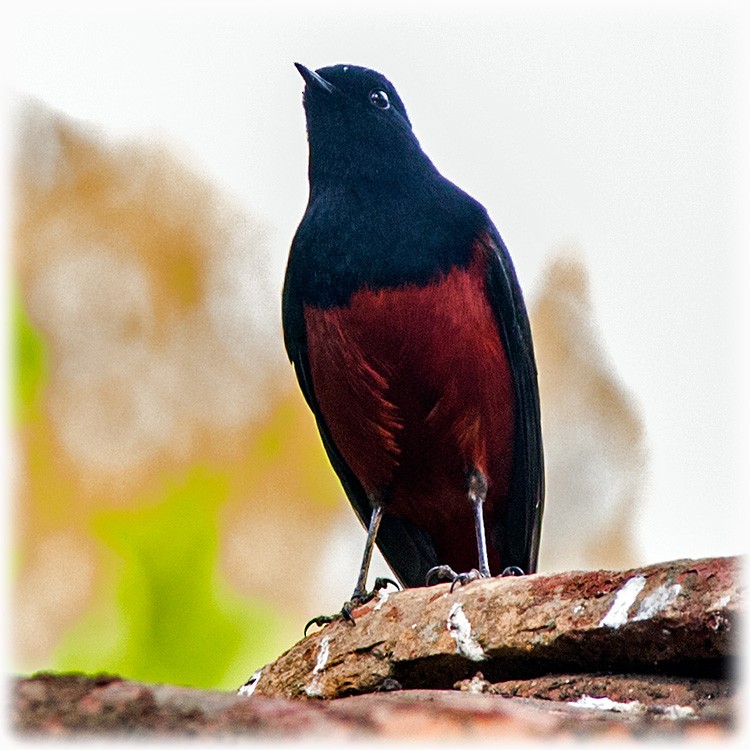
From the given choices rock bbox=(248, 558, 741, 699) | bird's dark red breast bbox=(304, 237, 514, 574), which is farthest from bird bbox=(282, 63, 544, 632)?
rock bbox=(248, 558, 741, 699)

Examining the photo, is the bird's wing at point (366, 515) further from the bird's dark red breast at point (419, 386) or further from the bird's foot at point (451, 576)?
the bird's foot at point (451, 576)

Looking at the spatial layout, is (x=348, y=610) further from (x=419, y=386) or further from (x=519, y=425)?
(x=519, y=425)

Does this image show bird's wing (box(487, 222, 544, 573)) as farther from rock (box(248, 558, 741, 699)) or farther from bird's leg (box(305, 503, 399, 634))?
rock (box(248, 558, 741, 699))

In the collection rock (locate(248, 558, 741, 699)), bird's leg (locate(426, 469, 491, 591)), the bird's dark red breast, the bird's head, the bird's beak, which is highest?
the bird's beak

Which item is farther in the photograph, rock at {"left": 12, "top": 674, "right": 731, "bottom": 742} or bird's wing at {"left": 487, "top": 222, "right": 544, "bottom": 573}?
bird's wing at {"left": 487, "top": 222, "right": 544, "bottom": 573}

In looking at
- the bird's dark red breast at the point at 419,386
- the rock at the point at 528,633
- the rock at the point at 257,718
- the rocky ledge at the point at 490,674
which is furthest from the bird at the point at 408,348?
the rock at the point at 257,718

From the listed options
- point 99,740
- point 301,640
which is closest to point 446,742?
point 99,740

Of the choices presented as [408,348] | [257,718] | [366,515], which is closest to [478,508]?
[366,515]
